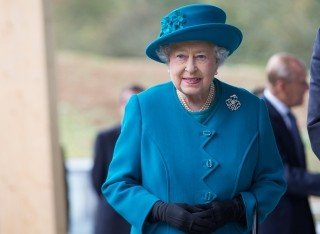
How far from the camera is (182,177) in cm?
409

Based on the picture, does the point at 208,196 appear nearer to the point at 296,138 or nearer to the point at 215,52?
the point at 215,52

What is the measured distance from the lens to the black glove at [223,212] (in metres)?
4.00

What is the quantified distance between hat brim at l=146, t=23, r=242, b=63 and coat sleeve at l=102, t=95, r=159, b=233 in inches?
11.1

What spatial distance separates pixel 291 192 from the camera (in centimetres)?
606

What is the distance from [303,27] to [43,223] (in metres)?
6.41

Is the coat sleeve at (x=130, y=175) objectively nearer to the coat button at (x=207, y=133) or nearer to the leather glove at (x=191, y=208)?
the leather glove at (x=191, y=208)

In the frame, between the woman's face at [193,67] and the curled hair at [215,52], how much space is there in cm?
4

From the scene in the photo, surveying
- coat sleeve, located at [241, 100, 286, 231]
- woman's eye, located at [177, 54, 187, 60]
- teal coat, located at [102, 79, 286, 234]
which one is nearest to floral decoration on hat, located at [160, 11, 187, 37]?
woman's eye, located at [177, 54, 187, 60]

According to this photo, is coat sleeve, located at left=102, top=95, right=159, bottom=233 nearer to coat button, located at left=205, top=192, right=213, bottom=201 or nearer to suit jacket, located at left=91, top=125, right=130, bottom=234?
coat button, located at left=205, top=192, right=213, bottom=201

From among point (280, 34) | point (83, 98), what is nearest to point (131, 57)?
point (83, 98)

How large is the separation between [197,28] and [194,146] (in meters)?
0.48

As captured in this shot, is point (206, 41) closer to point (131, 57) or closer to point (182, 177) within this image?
point (182, 177)

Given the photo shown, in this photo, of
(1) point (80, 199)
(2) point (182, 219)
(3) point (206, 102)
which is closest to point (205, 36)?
(3) point (206, 102)

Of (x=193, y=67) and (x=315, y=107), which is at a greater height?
(x=193, y=67)
